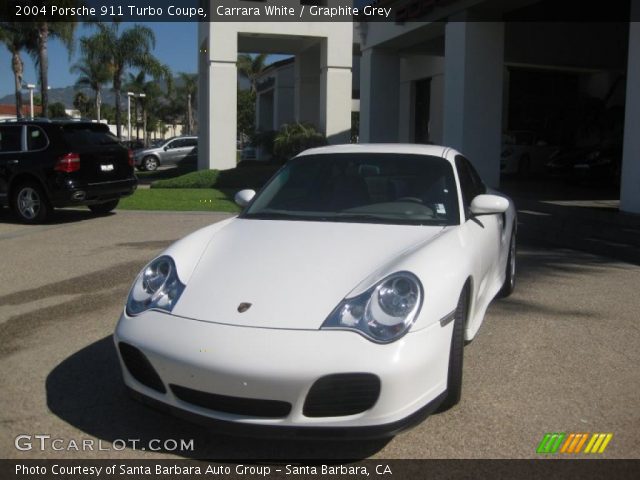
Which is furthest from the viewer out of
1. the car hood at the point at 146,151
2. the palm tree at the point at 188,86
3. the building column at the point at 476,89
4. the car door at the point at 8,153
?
the palm tree at the point at 188,86

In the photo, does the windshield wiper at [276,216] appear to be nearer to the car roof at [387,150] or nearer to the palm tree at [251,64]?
the car roof at [387,150]

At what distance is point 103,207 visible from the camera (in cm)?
1308

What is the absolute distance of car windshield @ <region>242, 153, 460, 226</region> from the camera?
4.58 meters

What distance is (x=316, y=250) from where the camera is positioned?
3.92 m

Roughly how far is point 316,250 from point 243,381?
1.07 metres

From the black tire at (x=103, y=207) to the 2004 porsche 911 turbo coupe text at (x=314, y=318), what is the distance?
902 centimetres

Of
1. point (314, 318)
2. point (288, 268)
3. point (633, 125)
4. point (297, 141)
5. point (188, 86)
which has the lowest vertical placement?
point (314, 318)

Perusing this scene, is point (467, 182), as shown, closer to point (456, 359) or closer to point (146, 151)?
point (456, 359)

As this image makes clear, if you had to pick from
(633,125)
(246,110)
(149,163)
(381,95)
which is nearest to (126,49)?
(149,163)

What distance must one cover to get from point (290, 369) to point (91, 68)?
184ft

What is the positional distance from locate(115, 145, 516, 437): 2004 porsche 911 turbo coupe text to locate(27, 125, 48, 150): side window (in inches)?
319

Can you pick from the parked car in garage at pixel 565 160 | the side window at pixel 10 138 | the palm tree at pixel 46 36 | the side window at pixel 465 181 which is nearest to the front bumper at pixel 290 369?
the side window at pixel 465 181

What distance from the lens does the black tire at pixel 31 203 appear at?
37.9 feet

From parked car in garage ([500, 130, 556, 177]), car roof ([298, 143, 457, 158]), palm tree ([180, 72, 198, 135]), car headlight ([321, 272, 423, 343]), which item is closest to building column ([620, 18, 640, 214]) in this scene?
car roof ([298, 143, 457, 158])
